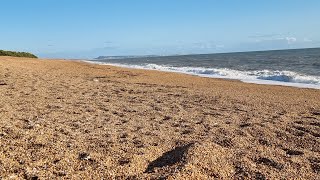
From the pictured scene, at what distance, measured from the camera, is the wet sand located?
4227 mm

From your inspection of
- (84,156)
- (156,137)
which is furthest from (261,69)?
(84,156)

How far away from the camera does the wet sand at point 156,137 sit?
4227mm

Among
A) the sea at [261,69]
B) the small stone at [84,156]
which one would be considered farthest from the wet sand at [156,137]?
the sea at [261,69]

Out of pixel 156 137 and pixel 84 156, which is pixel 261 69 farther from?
pixel 84 156

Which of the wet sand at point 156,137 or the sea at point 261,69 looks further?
the sea at point 261,69

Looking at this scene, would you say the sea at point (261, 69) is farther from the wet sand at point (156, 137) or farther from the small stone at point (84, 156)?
the small stone at point (84, 156)

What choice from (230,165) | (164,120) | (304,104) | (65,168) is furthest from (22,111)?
(304,104)

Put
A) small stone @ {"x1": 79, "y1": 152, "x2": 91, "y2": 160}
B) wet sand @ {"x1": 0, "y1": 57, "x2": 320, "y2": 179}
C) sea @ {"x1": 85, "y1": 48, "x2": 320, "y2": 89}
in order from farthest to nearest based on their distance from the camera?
1. sea @ {"x1": 85, "y1": 48, "x2": 320, "y2": 89}
2. small stone @ {"x1": 79, "y1": 152, "x2": 91, "y2": 160}
3. wet sand @ {"x1": 0, "y1": 57, "x2": 320, "y2": 179}

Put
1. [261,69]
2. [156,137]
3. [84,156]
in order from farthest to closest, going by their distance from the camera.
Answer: [261,69] → [156,137] → [84,156]

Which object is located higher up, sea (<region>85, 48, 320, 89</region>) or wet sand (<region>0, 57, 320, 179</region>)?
wet sand (<region>0, 57, 320, 179</region>)

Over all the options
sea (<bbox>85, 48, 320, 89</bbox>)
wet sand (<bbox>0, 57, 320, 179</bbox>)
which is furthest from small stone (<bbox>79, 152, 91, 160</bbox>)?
sea (<bbox>85, 48, 320, 89</bbox>)

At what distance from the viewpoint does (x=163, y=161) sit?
4555 mm

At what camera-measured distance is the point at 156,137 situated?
223 inches

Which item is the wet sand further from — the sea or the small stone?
the sea
